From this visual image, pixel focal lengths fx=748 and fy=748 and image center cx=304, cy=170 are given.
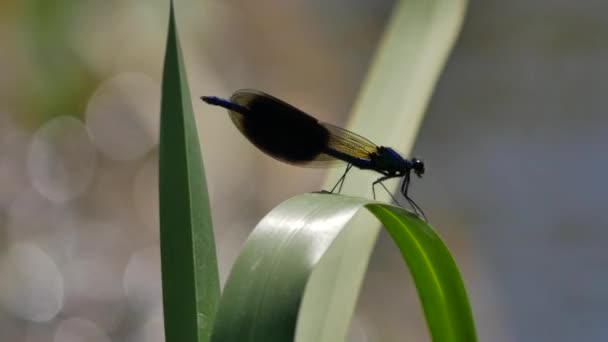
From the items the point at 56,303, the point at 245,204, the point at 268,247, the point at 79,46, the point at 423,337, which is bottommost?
the point at 56,303

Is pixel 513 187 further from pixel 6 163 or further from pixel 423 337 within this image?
pixel 6 163

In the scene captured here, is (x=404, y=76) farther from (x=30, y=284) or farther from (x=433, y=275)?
(x=30, y=284)

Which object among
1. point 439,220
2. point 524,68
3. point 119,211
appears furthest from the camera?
point 524,68

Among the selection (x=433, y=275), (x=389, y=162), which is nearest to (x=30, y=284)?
(x=389, y=162)

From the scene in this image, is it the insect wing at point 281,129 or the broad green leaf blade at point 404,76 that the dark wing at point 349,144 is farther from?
the broad green leaf blade at point 404,76

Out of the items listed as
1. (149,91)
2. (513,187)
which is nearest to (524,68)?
(513,187)

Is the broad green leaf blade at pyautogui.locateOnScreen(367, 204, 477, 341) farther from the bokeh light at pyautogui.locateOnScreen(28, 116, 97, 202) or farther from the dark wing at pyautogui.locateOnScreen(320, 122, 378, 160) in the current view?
the bokeh light at pyautogui.locateOnScreen(28, 116, 97, 202)
